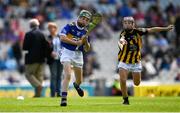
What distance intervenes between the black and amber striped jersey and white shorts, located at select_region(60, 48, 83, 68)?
115 cm

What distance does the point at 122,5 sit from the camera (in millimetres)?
37031

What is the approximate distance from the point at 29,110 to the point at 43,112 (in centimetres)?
72

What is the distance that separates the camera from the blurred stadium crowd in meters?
33.2

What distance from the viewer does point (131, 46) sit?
18.6 meters

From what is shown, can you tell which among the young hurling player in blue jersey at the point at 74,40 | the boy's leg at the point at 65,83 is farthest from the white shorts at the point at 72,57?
the boy's leg at the point at 65,83

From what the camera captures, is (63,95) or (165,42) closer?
(63,95)

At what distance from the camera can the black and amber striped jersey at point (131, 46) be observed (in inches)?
725

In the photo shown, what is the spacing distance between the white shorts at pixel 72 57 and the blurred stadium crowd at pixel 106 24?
1425cm

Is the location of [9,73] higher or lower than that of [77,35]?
lower

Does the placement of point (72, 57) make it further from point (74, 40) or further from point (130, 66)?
point (130, 66)

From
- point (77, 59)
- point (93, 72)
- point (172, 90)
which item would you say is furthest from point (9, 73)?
point (77, 59)

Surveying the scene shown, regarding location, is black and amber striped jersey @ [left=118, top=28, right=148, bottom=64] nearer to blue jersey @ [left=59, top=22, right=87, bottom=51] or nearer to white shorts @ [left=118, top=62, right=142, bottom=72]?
white shorts @ [left=118, top=62, right=142, bottom=72]

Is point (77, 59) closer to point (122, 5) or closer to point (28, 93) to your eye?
point (28, 93)

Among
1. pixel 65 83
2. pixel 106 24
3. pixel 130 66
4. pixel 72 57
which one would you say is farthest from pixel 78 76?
pixel 106 24
